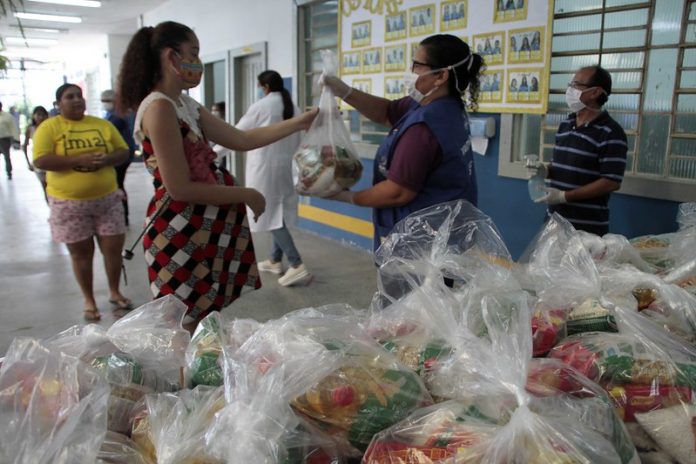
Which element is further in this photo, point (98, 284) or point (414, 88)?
point (98, 284)

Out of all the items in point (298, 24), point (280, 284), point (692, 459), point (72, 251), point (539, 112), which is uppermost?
point (298, 24)

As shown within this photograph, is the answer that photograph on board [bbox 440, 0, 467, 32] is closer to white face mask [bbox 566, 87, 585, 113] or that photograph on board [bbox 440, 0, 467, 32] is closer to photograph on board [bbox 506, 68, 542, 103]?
photograph on board [bbox 506, 68, 542, 103]

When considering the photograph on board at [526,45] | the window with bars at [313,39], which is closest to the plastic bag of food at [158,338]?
the photograph on board at [526,45]

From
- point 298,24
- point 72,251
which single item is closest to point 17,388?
point 72,251

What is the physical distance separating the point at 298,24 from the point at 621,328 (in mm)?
5266

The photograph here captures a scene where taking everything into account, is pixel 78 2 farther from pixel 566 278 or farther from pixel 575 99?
pixel 566 278

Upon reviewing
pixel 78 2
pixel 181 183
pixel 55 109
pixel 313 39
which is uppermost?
pixel 78 2

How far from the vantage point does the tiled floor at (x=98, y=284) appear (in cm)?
358

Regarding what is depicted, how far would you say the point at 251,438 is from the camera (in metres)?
0.69

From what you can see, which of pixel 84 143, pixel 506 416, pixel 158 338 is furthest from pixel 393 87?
pixel 506 416

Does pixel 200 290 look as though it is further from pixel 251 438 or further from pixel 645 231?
pixel 645 231

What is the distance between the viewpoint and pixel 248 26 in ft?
21.6

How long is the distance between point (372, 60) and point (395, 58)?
1.01ft

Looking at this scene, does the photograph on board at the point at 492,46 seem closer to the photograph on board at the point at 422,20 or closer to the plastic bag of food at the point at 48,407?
the photograph on board at the point at 422,20
